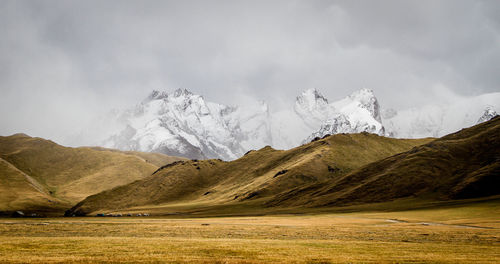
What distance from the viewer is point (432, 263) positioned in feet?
94.7

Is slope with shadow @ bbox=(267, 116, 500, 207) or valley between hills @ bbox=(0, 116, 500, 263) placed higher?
slope with shadow @ bbox=(267, 116, 500, 207)

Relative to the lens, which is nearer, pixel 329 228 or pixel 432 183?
pixel 329 228

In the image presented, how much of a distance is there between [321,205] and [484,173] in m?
68.0

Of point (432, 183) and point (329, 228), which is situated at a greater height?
point (432, 183)

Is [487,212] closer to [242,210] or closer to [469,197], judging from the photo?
[469,197]

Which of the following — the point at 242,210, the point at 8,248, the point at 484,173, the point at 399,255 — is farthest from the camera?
the point at 242,210

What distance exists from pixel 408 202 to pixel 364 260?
141944 mm

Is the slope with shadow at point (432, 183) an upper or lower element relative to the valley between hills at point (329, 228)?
upper

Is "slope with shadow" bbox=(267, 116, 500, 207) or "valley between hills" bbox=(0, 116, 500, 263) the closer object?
"valley between hills" bbox=(0, 116, 500, 263)

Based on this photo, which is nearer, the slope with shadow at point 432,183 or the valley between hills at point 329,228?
the valley between hills at point 329,228

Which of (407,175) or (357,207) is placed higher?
(407,175)

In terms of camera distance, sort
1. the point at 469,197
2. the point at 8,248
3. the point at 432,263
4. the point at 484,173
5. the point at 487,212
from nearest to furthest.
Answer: the point at 432,263 < the point at 8,248 < the point at 487,212 < the point at 469,197 < the point at 484,173

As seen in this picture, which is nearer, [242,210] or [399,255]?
[399,255]

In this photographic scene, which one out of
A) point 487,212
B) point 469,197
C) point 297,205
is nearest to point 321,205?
point 297,205
